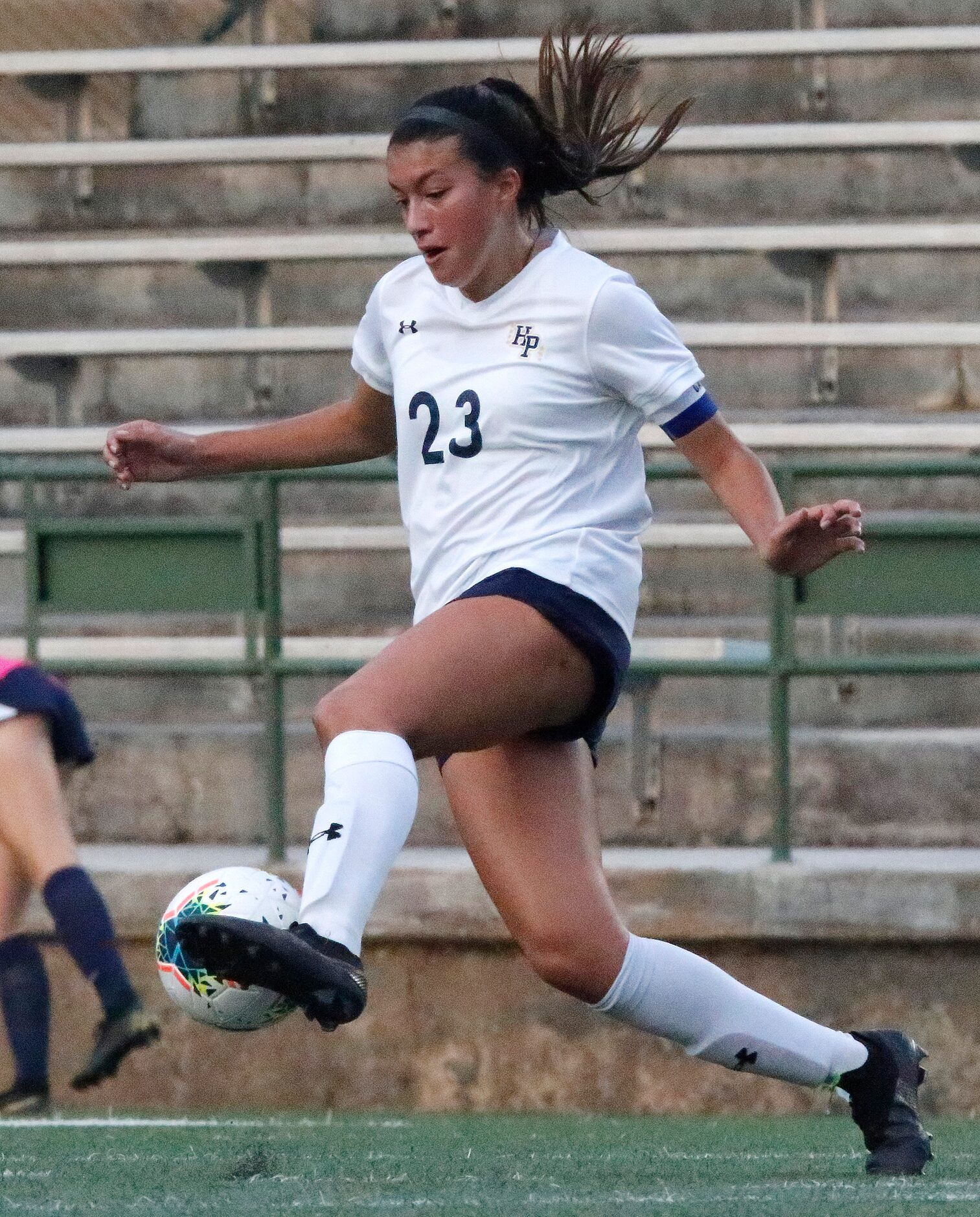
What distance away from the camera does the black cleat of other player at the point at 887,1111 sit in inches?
154

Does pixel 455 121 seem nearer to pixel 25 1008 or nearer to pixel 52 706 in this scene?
pixel 52 706

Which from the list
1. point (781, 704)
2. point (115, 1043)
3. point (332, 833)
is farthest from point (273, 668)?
point (332, 833)

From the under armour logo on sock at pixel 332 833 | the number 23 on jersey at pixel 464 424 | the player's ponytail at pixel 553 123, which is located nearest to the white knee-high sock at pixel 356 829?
the under armour logo on sock at pixel 332 833

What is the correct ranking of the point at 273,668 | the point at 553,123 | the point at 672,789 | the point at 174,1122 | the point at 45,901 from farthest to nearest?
the point at 672,789 → the point at 273,668 → the point at 45,901 → the point at 174,1122 → the point at 553,123

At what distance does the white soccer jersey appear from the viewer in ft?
11.4

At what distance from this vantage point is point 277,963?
2.92 meters

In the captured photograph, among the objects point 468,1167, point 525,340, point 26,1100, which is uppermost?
point 525,340

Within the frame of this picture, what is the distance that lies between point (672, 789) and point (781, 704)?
804 mm

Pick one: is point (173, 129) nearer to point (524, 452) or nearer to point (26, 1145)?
point (26, 1145)

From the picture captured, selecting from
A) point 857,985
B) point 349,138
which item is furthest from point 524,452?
point 349,138

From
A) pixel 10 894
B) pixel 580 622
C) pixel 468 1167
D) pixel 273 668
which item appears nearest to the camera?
pixel 580 622

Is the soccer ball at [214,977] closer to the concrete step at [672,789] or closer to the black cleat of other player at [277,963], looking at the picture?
the black cleat of other player at [277,963]

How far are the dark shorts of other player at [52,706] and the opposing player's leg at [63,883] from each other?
0.14 feet

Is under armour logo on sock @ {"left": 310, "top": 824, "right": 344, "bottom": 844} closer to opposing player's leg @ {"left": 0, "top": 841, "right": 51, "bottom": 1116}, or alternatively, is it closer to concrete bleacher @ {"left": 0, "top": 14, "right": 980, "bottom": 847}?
opposing player's leg @ {"left": 0, "top": 841, "right": 51, "bottom": 1116}
